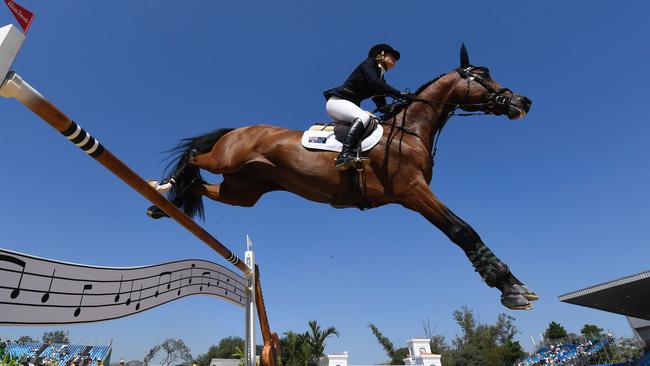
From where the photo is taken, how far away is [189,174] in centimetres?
363

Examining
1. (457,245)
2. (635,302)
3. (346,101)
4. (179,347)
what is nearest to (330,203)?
(346,101)

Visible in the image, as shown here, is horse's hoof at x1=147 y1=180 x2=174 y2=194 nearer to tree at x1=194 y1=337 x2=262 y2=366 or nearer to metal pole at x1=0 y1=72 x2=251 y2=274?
Answer: metal pole at x1=0 y1=72 x2=251 y2=274

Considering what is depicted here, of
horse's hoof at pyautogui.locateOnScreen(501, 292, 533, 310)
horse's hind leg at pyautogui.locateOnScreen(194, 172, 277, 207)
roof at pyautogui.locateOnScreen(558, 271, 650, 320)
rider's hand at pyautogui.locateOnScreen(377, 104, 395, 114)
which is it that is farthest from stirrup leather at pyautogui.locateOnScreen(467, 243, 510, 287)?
roof at pyautogui.locateOnScreen(558, 271, 650, 320)

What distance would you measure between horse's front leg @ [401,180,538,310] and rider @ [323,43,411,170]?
525 mm

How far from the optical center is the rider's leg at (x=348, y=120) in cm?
269

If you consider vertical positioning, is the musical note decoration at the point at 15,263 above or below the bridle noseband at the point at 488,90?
below

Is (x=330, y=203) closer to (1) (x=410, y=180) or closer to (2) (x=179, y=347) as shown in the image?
(1) (x=410, y=180)

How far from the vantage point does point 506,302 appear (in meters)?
2.17

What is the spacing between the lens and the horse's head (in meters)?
2.99

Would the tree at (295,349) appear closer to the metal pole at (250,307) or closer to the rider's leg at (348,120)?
the metal pole at (250,307)

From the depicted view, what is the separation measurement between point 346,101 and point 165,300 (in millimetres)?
2494

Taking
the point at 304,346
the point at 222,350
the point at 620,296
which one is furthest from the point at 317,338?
the point at 222,350

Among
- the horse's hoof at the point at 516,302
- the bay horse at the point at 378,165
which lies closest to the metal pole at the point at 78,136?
the bay horse at the point at 378,165

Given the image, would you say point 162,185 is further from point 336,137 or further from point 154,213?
point 336,137
